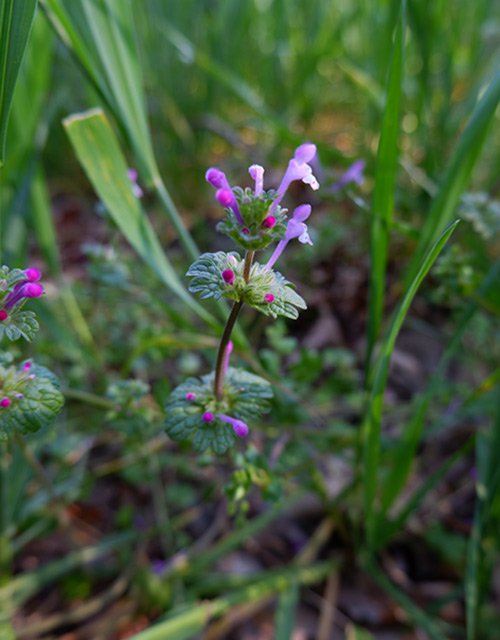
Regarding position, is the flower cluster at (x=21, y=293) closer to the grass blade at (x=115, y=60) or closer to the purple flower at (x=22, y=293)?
the purple flower at (x=22, y=293)

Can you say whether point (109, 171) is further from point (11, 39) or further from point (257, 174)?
point (257, 174)

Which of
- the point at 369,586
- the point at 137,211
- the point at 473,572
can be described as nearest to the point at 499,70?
the point at 137,211

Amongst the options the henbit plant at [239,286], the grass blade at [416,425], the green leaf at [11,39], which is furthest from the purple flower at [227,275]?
the grass blade at [416,425]

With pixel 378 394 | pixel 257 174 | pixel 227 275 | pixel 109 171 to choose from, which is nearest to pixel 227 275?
pixel 227 275

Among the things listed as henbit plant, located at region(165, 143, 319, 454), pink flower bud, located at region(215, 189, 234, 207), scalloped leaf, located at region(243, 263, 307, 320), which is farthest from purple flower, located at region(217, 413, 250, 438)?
pink flower bud, located at region(215, 189, 234, 207)

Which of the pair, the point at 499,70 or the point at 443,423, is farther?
the point at 443,423

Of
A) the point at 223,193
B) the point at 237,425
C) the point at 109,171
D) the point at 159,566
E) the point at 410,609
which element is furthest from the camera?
the point at 159,566

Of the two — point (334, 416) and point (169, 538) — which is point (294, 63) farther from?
point (169, 538)
